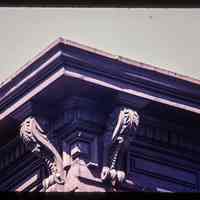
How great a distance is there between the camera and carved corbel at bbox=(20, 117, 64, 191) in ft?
72.1

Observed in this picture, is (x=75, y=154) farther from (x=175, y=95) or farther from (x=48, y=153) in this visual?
(x=175, y=95)

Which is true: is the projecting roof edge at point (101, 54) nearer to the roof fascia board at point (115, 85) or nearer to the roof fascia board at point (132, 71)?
the roof fascia board at point (132, 71)

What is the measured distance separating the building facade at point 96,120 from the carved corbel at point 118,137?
15mm

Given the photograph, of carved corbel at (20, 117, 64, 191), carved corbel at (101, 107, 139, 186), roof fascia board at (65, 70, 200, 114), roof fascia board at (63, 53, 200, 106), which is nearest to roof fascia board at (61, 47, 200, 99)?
roof fascia board at (63, 53, 200, 106)

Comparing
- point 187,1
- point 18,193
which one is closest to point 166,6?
point 187,1

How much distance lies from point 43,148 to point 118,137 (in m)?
1.12

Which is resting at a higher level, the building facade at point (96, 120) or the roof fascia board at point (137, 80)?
the roof fascia board at point (137, 80)

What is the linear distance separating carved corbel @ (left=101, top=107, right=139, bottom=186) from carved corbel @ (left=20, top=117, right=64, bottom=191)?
0.68 metres

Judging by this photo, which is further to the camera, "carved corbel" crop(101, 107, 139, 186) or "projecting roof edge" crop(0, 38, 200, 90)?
"carved corbel" crop(101, 107, 139, 186)

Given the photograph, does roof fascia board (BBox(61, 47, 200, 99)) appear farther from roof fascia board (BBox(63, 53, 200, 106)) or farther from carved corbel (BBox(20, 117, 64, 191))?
carved corbel (BBox(20, 117, 64, 191))

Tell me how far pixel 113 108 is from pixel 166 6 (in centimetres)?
175

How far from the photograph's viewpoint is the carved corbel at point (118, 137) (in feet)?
72.4

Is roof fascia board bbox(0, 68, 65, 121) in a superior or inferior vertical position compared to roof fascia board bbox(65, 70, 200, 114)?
inferior

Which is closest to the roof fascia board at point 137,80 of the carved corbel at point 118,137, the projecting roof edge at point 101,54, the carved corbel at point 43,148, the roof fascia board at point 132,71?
the roof fascia board at point 132,71
